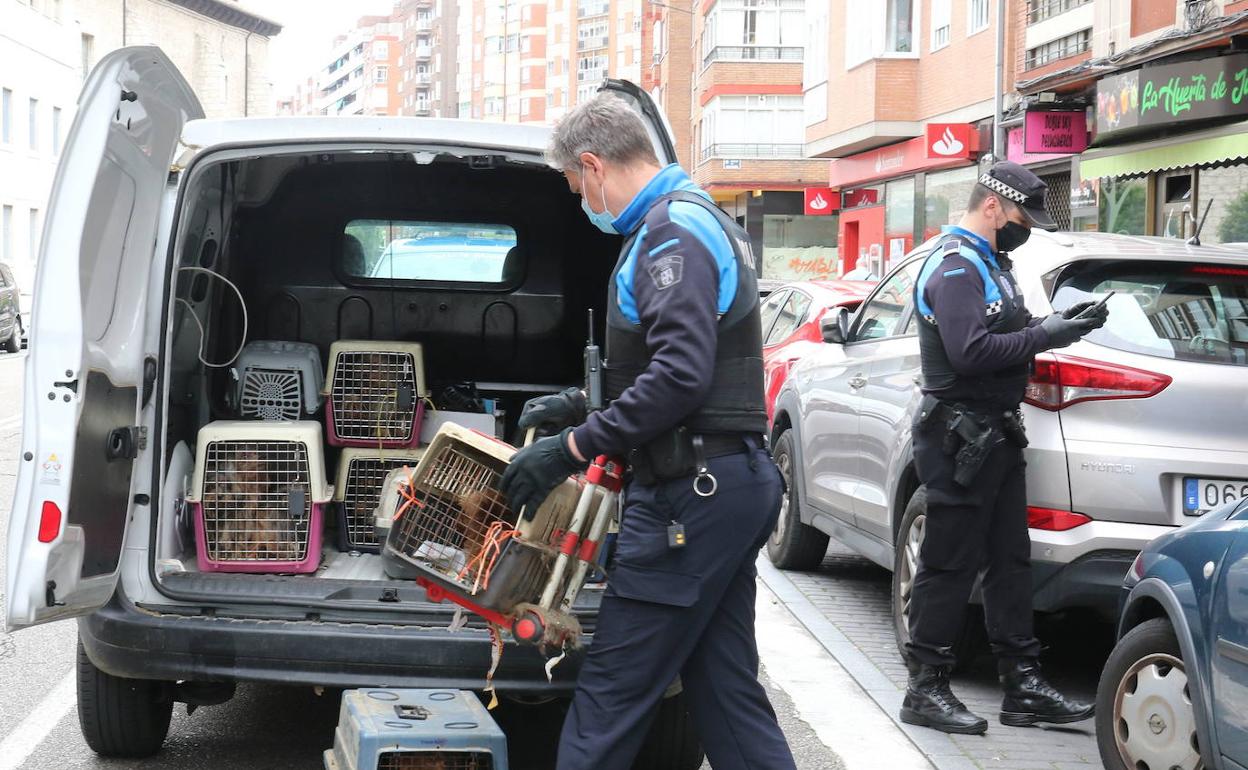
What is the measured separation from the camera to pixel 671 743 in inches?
193

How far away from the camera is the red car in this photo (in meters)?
11.0

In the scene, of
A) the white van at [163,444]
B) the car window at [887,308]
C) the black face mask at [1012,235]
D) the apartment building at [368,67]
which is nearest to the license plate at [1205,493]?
the black face mask at [1012,235]

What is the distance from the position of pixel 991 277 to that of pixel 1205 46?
12126 mm

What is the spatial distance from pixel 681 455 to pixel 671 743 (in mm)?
1523

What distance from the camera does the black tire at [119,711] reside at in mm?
4898

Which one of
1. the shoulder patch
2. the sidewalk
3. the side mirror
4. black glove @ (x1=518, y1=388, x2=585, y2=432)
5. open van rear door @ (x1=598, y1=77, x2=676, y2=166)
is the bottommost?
the sidewalk

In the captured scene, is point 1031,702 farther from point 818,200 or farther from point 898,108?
point 818,200

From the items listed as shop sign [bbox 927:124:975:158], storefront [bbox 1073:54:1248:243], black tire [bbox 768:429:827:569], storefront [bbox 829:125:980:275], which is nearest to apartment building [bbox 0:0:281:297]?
storefront [bbox 829:125:980:275]

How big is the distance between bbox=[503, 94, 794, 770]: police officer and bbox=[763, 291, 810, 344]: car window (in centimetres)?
781

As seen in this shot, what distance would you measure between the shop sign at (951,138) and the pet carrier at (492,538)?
22665mm

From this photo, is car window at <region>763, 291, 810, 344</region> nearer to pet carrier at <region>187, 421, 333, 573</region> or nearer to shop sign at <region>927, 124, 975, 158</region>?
pet carrier at <region>187, 421, 333, 573</region>

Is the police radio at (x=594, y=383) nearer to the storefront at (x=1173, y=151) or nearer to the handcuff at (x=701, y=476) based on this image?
the handcuff at (x=701, y=476)

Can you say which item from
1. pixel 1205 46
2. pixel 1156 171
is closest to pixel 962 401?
pixel 1205 46

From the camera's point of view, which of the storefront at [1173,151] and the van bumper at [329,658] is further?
the storefront at [1173,151]
